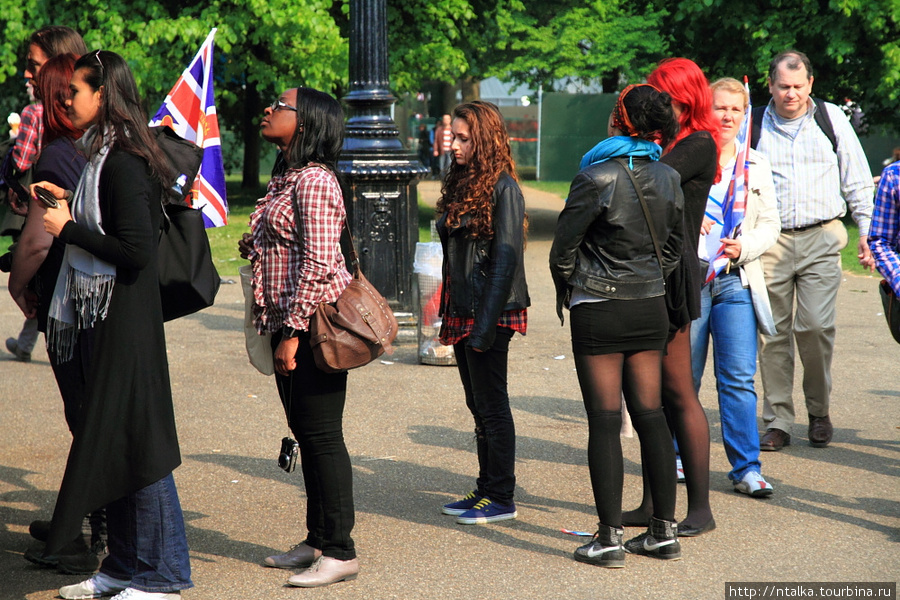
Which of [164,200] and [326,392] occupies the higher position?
[164,200]

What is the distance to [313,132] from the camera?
382 cm

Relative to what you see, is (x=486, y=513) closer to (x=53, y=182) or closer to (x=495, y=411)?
(x=495, y=411)

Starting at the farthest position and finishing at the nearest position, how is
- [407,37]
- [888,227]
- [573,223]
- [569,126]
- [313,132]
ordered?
[569,126], [407,37], [888,227], [573,223], [313,132]

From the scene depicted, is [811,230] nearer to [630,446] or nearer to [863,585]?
[630,446]

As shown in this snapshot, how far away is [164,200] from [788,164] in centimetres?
356

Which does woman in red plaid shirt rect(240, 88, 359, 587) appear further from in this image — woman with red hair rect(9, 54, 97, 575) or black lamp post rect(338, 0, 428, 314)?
black lamp post rect(338, 0, 428, 314)

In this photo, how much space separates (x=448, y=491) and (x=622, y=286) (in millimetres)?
1664

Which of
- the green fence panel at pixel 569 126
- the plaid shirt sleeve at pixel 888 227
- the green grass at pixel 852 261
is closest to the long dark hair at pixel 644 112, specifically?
the plaid shirt sleeve at pixel 888 227

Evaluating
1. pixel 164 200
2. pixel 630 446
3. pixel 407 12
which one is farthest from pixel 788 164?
pixel 407 12

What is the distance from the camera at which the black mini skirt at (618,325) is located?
13.0 feet

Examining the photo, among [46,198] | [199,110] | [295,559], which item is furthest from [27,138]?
[295,559]

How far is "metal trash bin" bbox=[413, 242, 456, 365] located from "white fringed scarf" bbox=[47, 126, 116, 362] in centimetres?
421

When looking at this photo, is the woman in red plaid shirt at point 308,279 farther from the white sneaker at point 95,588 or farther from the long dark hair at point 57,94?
the long dark hair at point 57,94

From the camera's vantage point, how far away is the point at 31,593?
3799 mm
